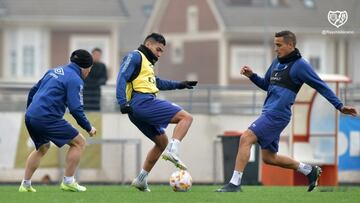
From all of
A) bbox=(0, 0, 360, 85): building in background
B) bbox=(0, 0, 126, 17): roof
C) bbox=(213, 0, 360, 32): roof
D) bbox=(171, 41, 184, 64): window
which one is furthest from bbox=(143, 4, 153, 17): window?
bbox=(0, 0, 126, 17): roof

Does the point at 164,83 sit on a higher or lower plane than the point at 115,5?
lower

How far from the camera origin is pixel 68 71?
1488cm

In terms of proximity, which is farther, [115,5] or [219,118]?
[115,5]

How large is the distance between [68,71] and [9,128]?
976 centimetres

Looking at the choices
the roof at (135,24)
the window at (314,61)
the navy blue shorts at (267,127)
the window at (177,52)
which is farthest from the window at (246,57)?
the navy blue shorts at (267,127)

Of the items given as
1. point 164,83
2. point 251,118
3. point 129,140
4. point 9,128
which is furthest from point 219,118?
point 164,83

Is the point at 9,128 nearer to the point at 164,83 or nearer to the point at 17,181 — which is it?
the point at 17,181

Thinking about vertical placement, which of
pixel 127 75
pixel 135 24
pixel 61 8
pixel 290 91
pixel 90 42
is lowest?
pixel 290 91

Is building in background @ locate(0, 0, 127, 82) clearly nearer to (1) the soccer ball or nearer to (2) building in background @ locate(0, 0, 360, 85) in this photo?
(2) building in background @ locate(0, 0, 360, 85)

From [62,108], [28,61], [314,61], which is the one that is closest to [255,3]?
[314,61]

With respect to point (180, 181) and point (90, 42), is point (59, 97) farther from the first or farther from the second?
point (90, 42)

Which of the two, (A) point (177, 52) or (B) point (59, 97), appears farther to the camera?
(A) point (177, 52)

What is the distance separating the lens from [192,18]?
6788cm

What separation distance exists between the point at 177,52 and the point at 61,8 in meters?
10.9
